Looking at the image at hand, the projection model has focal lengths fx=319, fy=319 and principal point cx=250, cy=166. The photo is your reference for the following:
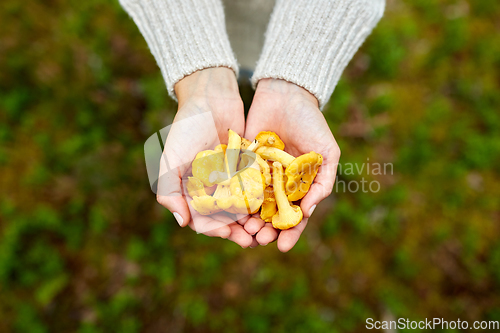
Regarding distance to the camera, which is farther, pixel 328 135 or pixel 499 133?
pixel 499 133

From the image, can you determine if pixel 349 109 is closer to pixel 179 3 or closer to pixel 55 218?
pixel 179 3

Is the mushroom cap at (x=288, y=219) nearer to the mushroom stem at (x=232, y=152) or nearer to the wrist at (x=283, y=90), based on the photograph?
the mushroom stem at (x=232, y=152)

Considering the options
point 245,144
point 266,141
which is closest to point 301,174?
point 266,141

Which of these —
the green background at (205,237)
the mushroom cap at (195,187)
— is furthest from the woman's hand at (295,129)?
the green background at (205,237)

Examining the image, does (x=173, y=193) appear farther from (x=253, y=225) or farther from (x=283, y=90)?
(x=283, y=90)

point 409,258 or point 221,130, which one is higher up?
point 221,130

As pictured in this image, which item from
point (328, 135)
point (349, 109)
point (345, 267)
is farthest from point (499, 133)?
point (328, 135)
